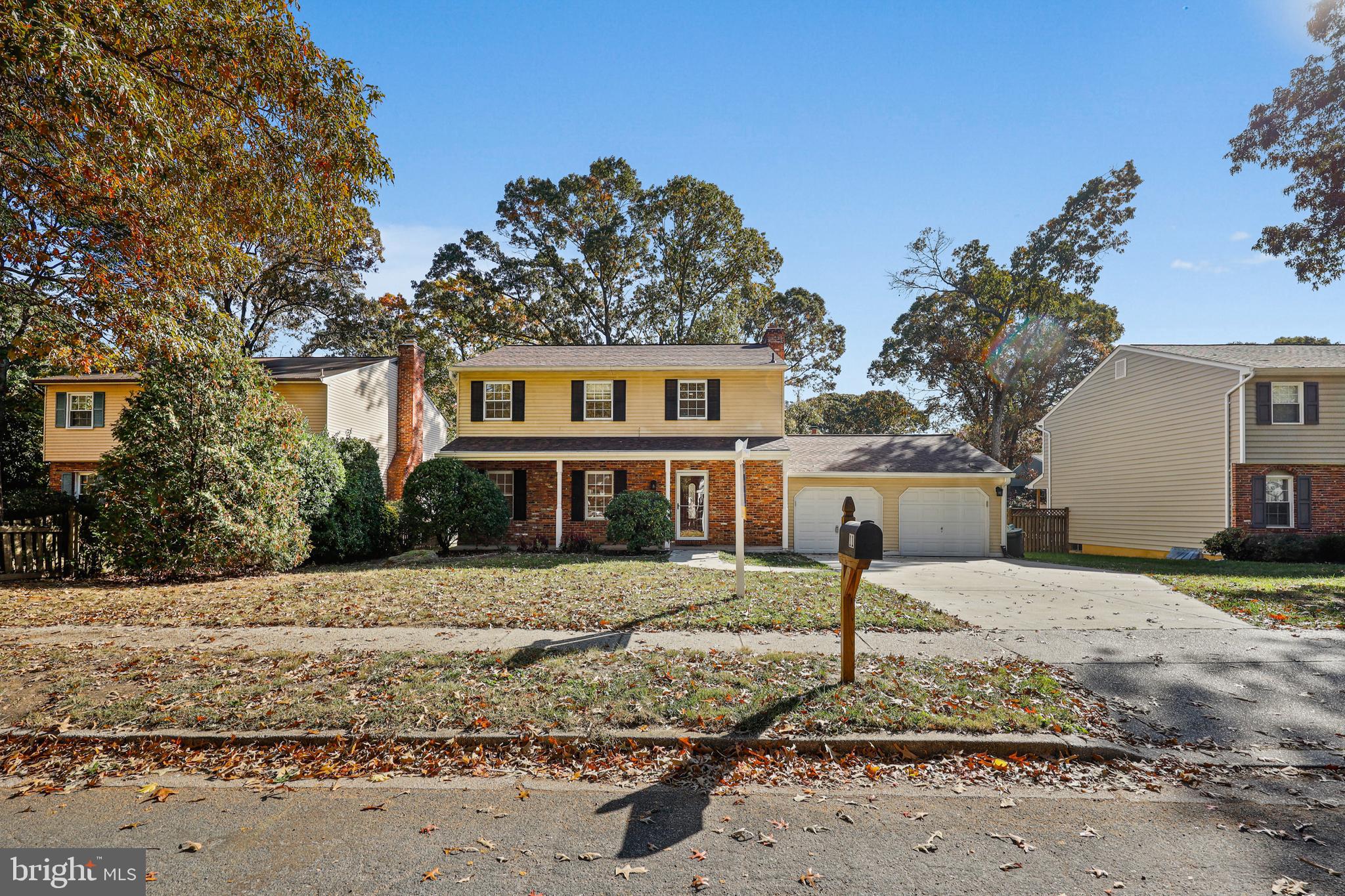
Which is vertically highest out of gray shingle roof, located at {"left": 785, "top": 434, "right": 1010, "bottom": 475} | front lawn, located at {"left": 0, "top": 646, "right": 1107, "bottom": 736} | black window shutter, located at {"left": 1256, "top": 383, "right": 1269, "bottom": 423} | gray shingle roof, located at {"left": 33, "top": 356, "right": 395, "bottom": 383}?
gray shingle roof, located at {"left": 33, "top": 356, "right": 395, "bottom": 383}

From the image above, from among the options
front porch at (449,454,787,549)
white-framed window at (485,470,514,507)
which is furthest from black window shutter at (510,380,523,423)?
white-framed window at (485,470,514,507)

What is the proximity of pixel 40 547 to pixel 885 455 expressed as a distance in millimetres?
20512

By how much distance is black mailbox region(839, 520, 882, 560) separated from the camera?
515cm

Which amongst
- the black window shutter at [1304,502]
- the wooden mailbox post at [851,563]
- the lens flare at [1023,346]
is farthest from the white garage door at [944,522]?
the lens flare at [1023,346]

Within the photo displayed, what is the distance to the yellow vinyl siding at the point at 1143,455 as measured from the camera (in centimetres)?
1848

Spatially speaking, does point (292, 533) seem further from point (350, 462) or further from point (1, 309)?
point (1, 309)

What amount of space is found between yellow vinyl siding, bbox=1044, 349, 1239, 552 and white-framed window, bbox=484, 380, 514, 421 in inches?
804

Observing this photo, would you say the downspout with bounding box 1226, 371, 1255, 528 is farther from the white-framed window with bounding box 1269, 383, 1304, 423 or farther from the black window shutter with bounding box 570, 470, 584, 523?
the black window shutter with bounding box 570, 470, 584, 523

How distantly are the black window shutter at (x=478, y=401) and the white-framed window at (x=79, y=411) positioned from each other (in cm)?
1524

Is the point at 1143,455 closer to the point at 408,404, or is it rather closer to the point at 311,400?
the point at 408,404

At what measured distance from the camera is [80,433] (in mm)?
23781

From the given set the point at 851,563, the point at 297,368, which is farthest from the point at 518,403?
the point at 851,563

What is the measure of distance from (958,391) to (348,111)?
114ft

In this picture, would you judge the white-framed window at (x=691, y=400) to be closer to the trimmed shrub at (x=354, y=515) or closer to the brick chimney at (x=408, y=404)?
the trimmed shrub at (x=354, y=515)
